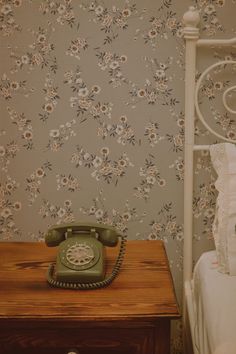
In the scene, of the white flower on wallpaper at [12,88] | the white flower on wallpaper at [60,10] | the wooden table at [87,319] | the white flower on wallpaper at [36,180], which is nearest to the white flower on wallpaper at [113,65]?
the white flower on wallpaper at [60,10]

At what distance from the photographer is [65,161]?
175 centimetres

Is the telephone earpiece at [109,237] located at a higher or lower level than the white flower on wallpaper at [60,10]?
lower

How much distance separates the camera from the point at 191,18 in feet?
5.04

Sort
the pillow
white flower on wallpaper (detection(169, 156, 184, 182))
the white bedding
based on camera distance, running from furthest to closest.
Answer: white flower on wallpaper (detection(169, 156, 184, 182)) < the pillow < the white bedding

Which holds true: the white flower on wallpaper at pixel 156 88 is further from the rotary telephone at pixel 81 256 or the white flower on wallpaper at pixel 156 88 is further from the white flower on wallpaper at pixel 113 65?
the rotary telephone at pixel 81 256

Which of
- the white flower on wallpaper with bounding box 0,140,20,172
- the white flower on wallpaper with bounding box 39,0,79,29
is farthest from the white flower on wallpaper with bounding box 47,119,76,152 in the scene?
the white flower on wallpaper with bounding box 39,0,79,29

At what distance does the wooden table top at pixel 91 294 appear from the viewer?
3.89 feet

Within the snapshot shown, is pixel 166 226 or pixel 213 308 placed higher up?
pixel 166 226

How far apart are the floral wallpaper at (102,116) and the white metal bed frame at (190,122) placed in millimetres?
78

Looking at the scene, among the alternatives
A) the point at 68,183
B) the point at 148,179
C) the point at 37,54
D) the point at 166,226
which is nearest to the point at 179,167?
the point at 148,179

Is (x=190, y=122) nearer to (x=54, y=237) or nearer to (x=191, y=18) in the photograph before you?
(x=191, y=18)

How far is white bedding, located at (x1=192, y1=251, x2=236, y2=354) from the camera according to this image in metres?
1.17

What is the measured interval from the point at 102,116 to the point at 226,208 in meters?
0.52

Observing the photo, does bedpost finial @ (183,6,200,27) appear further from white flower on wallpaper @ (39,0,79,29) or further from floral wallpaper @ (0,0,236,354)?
white flower on wallpaper @ (39,0,79,29)
